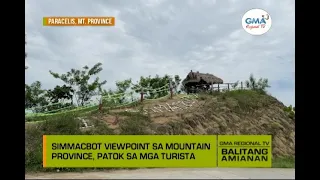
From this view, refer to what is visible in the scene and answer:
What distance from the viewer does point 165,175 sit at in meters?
5.52

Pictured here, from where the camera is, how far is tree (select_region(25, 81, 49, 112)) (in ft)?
12.4

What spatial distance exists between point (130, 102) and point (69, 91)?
1598mm

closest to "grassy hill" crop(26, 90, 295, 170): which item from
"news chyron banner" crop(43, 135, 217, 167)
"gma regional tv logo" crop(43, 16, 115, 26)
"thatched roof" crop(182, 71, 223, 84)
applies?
"thatched roof" crop(182, 71, 223, 84)

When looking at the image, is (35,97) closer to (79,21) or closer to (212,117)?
(79,21)

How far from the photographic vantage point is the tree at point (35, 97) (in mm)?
3783

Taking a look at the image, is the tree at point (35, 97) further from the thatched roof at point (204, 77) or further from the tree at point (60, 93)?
the thatched roof at point (204, 77)

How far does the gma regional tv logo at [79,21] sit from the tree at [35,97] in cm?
73

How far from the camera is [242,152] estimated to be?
3.42 meters

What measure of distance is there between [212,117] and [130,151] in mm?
4709

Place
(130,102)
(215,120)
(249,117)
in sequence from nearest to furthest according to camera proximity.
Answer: (130,102), (249,117), (215,120)

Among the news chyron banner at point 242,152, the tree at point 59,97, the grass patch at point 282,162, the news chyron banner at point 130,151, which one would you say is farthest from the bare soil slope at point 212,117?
the news chyron banner at point 242,152
